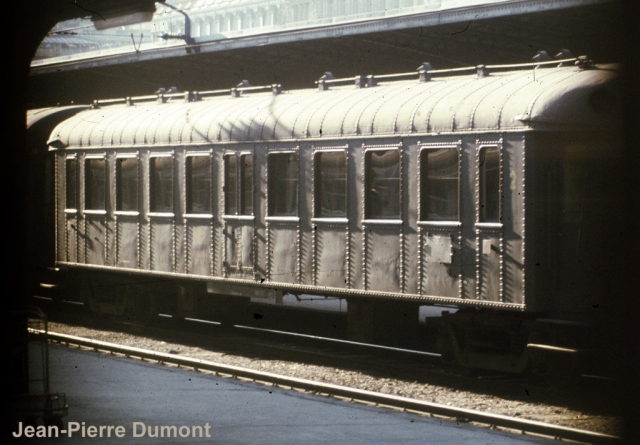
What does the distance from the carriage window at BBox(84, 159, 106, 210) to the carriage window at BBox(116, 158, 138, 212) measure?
56 centimetres

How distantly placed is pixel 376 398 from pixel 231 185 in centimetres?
583

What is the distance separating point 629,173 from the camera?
10.6ft

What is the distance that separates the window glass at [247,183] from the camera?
1457 cm

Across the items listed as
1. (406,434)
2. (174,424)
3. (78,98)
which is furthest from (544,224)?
(78,98)

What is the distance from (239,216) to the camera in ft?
48.3

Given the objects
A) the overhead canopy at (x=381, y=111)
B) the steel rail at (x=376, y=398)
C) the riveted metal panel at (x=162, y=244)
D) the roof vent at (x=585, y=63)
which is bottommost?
the steel rail at (x=376, y=398)

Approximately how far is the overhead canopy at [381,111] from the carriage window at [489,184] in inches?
12.7

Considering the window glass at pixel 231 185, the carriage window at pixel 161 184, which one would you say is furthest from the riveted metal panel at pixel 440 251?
the carriage window at pixel 161 184

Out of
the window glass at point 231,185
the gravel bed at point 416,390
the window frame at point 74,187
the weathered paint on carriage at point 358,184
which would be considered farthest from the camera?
the window frame at point 74,187

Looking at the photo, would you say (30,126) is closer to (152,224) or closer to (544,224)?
(152,224)

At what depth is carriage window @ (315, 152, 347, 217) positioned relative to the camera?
42.8 ft

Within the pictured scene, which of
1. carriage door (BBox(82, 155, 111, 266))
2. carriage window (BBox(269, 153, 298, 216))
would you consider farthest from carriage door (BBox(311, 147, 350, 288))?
carriage door (BBox(82, 155, 111, 266))

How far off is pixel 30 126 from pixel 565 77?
13654 millimetres

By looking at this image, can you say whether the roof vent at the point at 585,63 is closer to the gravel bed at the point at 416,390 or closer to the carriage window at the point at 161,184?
the gravel bed at the point at 416,390
